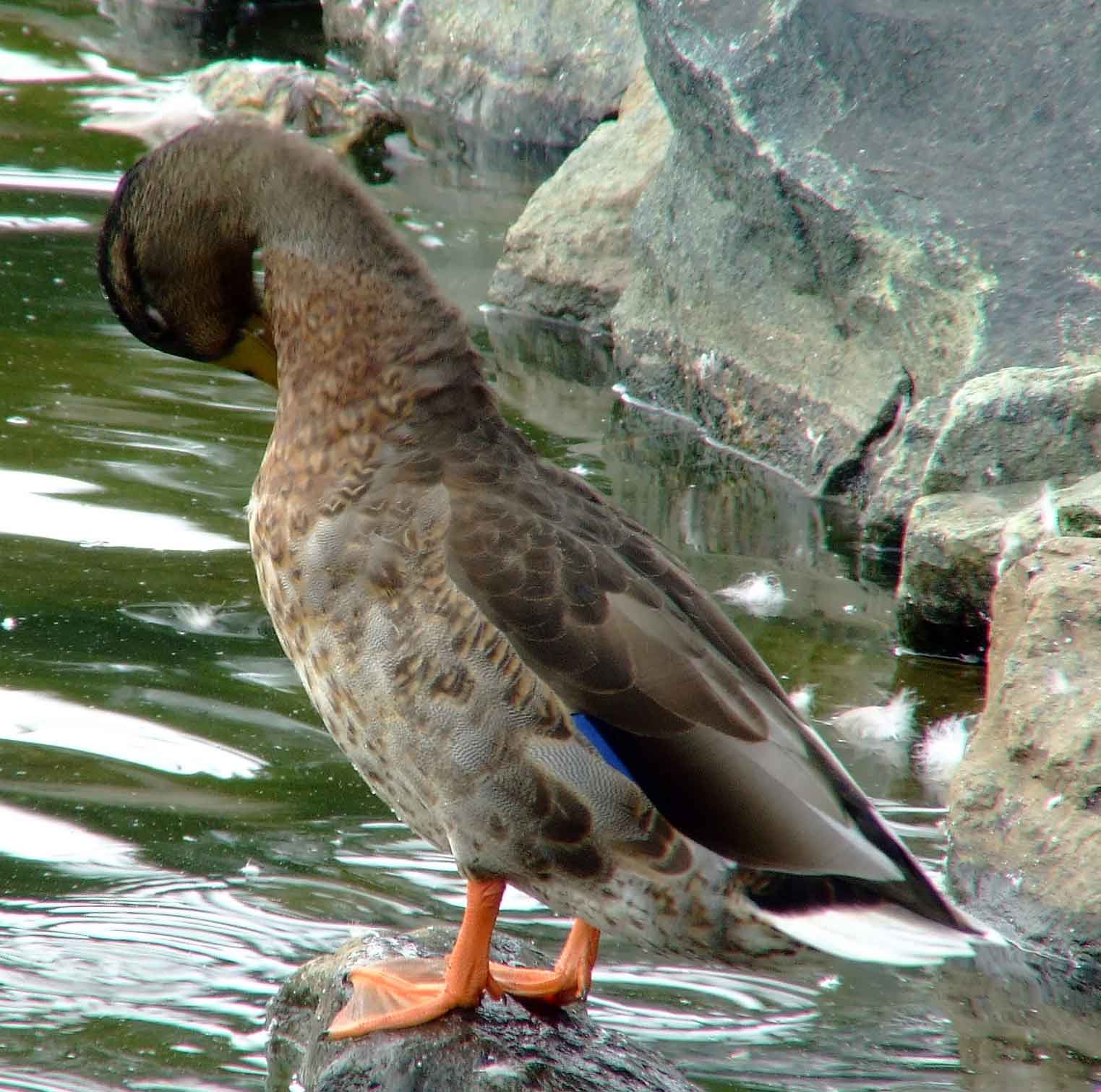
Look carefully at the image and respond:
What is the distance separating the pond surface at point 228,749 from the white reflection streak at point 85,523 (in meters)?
0.01

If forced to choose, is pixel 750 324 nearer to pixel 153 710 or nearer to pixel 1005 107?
pixel 1005 107

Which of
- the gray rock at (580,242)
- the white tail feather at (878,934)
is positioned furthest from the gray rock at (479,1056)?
the gray rock at (580,242)

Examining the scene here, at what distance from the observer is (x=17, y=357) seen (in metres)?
6.80

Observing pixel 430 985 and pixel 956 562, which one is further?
pixel 956 562

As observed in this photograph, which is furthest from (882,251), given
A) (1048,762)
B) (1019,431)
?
(1048,762)

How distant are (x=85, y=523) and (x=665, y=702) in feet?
10.9

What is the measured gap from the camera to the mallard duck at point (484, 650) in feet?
8.78

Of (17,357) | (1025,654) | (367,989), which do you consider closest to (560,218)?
(17,357)

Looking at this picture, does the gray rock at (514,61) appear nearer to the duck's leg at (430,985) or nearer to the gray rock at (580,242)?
the gray rock at (580,242)

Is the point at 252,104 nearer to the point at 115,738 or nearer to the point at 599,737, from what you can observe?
the point at 115,738

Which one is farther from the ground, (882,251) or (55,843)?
(882,251)

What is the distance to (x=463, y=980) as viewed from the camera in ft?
9.51

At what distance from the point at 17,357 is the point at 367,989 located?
4.43 metres

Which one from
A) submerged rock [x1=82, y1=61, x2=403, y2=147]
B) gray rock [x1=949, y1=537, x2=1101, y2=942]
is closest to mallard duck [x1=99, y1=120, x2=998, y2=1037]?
gray rock [x1=949, y1=537, x2=1101, y2=942]
